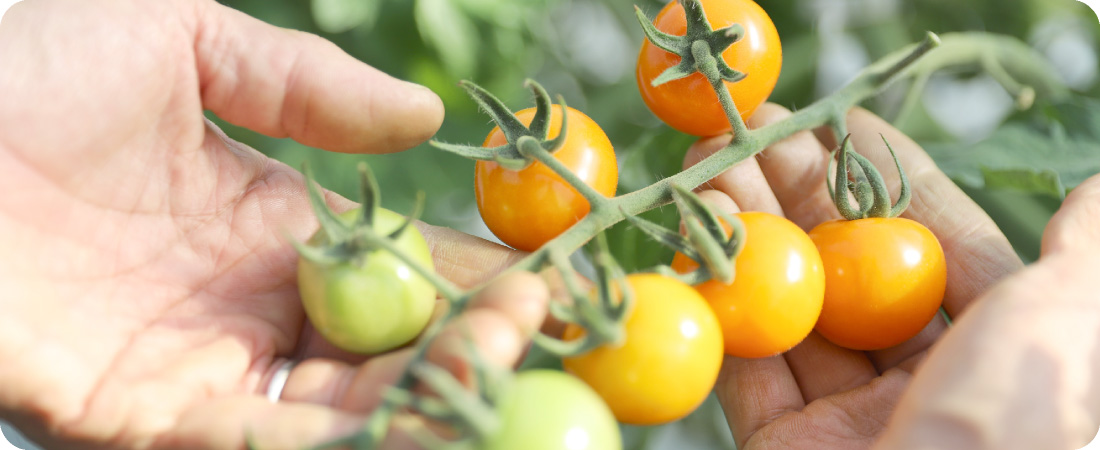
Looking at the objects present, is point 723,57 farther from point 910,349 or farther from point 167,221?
point 167,221

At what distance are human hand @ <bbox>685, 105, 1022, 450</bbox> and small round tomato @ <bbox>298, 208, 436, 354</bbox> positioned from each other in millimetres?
422

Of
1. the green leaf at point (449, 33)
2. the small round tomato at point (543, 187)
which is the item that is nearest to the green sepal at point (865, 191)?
the small round tomato at point (543, 187)

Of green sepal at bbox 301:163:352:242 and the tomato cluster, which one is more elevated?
green sepal at bbox 301:163:352:242

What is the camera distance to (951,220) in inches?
36.2

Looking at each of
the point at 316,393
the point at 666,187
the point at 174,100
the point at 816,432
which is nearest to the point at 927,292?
the point at 816,432

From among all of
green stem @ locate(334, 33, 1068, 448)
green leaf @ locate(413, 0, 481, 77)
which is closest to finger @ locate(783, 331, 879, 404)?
green stem @ locate(334, 33, 1068, 448)

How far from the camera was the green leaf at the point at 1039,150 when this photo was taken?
→ 1.05 meters

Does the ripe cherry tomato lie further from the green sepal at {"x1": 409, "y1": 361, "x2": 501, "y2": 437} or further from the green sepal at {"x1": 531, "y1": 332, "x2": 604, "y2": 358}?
the green sepal at {"x1": 409, "y1": 361, "x2": 501, "y2": 437}

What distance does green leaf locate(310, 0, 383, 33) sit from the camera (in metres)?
1.07

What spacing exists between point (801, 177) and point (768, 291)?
0.36 m

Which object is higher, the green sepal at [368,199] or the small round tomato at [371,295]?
the green sepal at [368,199]

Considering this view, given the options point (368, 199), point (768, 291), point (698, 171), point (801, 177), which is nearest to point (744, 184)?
point (801, 177)

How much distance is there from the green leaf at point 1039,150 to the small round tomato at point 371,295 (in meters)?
0.79

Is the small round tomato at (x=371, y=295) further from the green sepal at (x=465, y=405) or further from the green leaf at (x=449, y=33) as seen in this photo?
the green leaf at (x=449, y=33)
